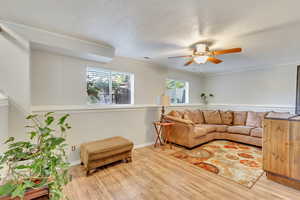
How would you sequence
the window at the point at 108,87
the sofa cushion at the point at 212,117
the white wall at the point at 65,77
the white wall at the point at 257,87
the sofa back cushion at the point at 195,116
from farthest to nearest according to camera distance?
the sofa cushion at the point at 212,117
the sofa back cushion at the point at 195,116
the white wall at the point at 257,87
the window at the point at 108,87
the white wall at the point at 65,77

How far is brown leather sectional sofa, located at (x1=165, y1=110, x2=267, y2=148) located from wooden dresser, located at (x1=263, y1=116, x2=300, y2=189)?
1.58m

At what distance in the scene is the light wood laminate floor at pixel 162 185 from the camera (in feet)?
6.26

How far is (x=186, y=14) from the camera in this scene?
1.75 meters

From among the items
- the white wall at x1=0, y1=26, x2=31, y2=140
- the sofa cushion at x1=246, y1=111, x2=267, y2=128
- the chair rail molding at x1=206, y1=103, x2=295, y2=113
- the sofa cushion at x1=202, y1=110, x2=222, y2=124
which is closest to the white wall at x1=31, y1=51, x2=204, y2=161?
the white wall at x1=0, y1=26, x2=31, y2=140

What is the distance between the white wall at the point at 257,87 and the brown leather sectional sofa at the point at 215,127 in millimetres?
664

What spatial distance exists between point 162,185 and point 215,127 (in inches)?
118

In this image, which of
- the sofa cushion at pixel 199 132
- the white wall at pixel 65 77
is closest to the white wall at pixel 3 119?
the white wall at pixel 65 77

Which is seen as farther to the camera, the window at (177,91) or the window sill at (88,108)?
the window at (177,91)

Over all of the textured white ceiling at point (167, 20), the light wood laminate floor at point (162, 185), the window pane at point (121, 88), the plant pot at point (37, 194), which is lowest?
the light wood laminate floor at point (162, 185)

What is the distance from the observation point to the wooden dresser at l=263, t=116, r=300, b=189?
2008 millimetres

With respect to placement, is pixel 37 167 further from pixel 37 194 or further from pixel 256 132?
pixel 256 132

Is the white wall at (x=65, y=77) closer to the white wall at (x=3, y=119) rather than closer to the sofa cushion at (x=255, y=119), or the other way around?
the white wall at (x=3, y=119)

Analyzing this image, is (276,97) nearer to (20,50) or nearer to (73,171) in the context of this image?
(73,171)

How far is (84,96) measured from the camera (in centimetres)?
306
